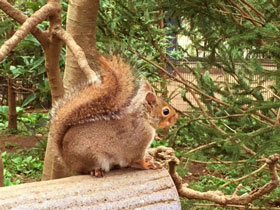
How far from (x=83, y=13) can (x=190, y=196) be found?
2.53ft

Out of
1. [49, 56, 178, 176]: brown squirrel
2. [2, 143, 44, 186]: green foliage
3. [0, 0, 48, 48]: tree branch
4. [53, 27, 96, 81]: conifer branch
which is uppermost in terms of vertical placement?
[0, 0, 48, 48]: tree branch

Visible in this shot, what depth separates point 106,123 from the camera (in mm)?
1324

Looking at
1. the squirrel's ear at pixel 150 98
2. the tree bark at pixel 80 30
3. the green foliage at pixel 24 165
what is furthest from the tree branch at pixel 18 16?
the green foliage at pixel 24 165

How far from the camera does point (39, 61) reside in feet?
9.64

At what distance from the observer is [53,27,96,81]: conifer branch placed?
140cm

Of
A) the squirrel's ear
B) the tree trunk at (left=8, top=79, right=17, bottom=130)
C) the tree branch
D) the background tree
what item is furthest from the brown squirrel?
the tree trunk at (left=8, top=79, right=17, bottom=130)

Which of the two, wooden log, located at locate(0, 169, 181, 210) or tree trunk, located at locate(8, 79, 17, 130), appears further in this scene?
tree trunk, located at locate(8, 79, 17, 130)

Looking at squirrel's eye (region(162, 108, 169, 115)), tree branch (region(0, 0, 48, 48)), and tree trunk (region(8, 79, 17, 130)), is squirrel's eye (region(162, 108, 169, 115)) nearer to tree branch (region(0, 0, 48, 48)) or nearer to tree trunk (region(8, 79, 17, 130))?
tree branch (region(0, 0, 48, 48))

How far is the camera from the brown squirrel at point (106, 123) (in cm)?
129

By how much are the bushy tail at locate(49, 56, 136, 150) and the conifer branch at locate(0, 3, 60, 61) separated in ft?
Result: 0.68

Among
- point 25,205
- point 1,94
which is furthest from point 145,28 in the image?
point 1,94

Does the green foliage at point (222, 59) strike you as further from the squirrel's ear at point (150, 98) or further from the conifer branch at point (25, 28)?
the squirrel's ear at point (150, 98)

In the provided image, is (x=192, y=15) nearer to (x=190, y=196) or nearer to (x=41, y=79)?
(x=190, y=196)

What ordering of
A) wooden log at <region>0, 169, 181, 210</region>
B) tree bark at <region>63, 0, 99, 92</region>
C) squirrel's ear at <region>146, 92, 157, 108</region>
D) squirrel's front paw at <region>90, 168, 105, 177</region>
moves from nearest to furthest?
wooden log at <region>0, 169, 181, 210</region> → squirrel's front paw at <region>90, 168, 105, 177</region> → squirrel's ear at <region>146, 92, 157, 108</region> → tree bark at <region>63, 0, 99, 92</region>
